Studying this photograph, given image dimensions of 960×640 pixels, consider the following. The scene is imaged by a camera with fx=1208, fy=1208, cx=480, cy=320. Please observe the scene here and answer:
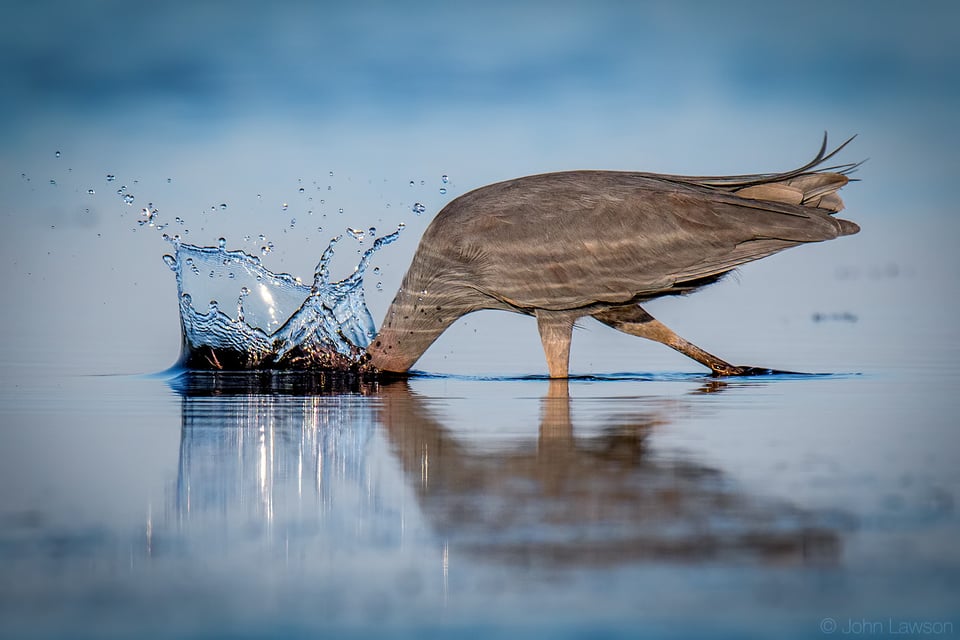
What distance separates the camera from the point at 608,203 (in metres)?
7.37

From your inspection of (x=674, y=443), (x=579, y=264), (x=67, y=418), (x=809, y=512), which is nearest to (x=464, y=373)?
(x=579, y=264)

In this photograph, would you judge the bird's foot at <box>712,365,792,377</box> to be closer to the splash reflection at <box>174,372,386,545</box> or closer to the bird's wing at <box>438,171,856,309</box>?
the bird's wing at <box>438,171,856,309</box>

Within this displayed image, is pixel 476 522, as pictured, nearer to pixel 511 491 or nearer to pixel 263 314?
pixel 511 491

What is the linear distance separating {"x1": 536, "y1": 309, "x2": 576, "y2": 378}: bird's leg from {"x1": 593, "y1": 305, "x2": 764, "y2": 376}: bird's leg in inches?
16.6

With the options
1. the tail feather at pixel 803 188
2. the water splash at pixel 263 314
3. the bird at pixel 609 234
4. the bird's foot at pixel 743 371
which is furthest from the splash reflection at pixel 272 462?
the tail feather at pixel 803 188

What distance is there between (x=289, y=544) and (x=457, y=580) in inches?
19.3

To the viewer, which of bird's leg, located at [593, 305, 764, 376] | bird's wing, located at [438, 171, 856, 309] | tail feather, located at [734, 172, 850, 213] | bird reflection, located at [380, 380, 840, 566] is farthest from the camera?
bird's leg, located at [593, 305, 764, 376]

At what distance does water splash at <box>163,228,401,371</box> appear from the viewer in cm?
834

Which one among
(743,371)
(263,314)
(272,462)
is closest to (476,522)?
(272,462)

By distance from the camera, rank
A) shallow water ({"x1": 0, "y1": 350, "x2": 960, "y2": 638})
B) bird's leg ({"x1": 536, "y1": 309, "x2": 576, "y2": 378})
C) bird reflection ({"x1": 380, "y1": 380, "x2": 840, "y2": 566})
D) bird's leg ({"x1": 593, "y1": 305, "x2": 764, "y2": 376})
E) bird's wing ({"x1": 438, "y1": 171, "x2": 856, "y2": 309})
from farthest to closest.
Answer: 1. bird's leg ({"x1": 593, "y1": 305, "x2": 764, "y2": 376})
2. bird's leg ({"x1": 536, "y1": 309, "x2": 576, "y2": 378})
3. bird's wing ({"x1": 438, "y1": 171, "x2": 856, "y2": 309})
4. bird reflection ({"x1": 380, "y1": 380, "x2": 840, "y2": 566})
5. shallow water ({"x1": 0, "y1": 350, "x2": 960, "y2": 638})

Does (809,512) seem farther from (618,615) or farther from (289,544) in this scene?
(289,544)

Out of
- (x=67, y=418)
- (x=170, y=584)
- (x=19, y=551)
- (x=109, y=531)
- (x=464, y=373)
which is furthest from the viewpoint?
(x=464, y=373)

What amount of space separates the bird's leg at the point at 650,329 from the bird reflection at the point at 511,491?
107 inches

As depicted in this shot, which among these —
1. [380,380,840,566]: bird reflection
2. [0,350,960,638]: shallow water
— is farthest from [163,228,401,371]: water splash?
[380,380,840,566]: bird reflection
